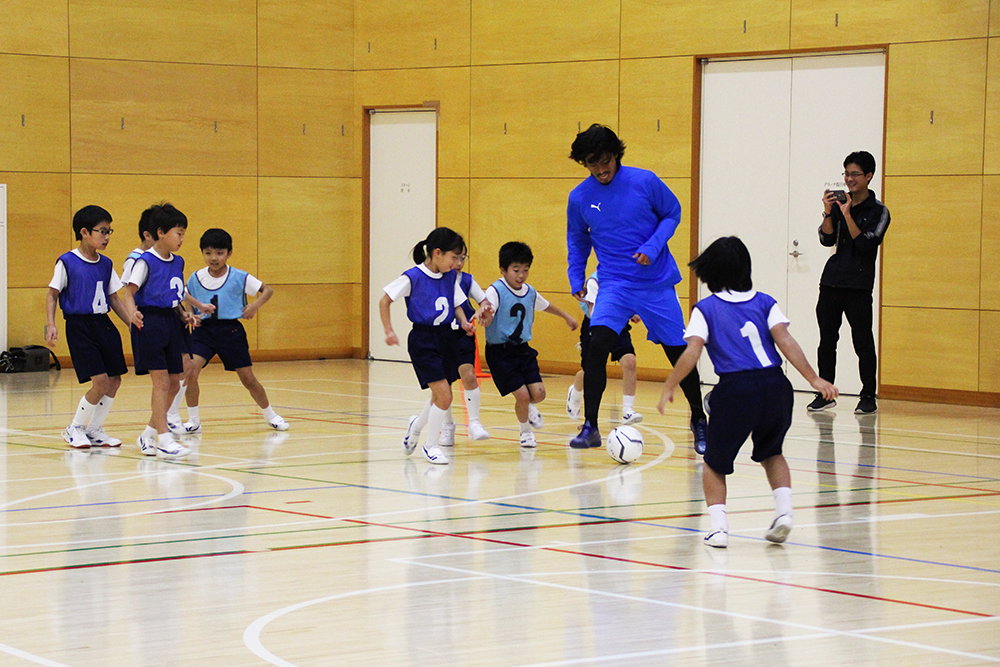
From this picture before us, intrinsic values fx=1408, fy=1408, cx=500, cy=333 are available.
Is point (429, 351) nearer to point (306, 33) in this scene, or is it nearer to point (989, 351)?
point (989, 351)

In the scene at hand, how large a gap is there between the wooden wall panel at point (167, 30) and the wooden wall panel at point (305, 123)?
1.68 ft

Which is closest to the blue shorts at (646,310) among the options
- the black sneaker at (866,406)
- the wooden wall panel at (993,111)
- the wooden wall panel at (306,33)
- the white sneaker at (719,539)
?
the white sneaker at (719,539)

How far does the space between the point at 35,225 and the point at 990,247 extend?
33.5ft

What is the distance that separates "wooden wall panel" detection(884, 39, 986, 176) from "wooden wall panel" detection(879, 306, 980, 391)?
1.38 m

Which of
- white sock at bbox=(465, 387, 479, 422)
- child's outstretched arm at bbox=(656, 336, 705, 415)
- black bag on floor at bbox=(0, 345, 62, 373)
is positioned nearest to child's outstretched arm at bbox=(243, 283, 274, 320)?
white sock at bbox=(465, 387, 479, 422)

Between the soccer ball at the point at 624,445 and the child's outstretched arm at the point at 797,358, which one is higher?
the child's outstretched arm at the point at 797,358

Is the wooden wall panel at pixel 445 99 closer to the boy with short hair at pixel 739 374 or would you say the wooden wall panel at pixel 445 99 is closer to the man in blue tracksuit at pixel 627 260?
the man in blue tracksuit at pixel 627 260

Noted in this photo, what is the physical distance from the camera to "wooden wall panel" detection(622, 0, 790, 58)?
563 inches

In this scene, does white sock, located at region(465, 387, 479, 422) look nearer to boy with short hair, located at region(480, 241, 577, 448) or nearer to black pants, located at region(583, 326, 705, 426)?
boy with short hair, located at region(480, 241, 577, 448)

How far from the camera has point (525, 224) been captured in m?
16.2

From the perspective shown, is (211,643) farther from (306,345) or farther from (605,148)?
(306,345)

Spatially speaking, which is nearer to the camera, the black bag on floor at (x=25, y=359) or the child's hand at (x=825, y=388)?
the child's hand at (x=825, y=388)

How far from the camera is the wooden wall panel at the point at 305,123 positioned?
A: 17.3 m

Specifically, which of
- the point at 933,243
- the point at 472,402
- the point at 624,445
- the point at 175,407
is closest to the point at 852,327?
the point at 933,243
